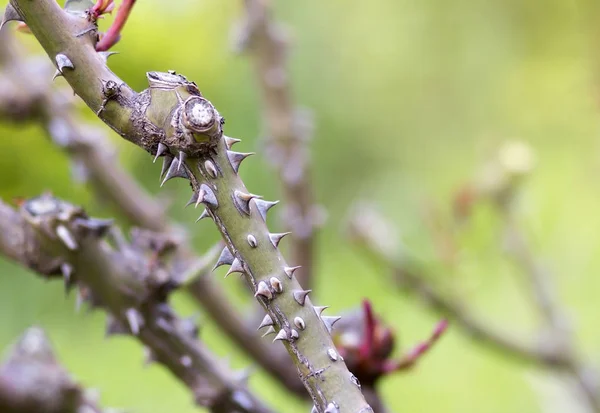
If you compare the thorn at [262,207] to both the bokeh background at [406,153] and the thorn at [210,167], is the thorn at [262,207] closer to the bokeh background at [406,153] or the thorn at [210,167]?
the thorn at [210,167]

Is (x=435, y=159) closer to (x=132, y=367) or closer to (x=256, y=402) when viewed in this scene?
(x=132, y=367)

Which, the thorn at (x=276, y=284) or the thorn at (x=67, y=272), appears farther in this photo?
the thorn at (x=67, y=272)

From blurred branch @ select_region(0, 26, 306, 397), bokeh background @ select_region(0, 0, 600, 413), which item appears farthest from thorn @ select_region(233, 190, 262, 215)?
bokeh background @ select_region(0, 0, 600, 413)

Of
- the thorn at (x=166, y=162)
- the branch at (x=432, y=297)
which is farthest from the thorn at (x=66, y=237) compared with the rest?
the branch at (x=432, y=297)

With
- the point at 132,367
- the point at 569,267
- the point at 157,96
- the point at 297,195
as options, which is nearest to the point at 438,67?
the point at 569,267

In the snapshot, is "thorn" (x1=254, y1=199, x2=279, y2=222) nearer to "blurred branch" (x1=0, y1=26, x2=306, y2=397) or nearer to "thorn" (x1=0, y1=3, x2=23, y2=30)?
"thorn" (x1=0, y1=3, x2=23, y2=30)

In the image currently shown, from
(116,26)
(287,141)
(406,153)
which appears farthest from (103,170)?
(406,153)
